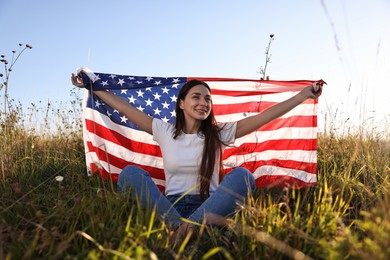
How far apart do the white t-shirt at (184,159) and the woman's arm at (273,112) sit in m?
0.10

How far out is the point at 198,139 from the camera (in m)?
3.39

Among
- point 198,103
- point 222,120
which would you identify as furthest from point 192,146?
point 222,120

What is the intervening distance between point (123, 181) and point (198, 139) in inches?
32.0

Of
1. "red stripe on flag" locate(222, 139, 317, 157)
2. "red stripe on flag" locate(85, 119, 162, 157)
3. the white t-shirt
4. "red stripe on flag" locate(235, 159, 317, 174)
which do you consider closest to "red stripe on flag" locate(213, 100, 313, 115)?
"red stripe on flag" locate(222, 139, 317, 157)

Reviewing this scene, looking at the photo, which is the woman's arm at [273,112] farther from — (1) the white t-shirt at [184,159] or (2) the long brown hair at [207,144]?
(2) the long brown hair at [207,144]

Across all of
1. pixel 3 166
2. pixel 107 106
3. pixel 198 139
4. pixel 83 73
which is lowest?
pixel 3 166

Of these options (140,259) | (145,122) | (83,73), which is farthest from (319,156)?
(140,259)

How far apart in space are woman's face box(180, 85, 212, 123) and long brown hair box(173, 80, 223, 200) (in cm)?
7

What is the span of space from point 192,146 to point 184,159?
0.16 meters

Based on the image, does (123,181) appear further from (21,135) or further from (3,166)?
(21,135)

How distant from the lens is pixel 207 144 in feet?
10.8

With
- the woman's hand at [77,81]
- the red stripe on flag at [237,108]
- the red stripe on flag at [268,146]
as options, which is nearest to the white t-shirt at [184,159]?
the red stripe on flag at [268,146]

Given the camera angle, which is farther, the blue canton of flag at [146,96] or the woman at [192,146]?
the blue canton of flag at [146,96]

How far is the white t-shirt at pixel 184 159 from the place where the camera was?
129 inches
